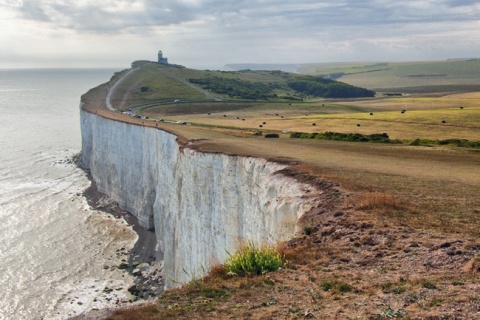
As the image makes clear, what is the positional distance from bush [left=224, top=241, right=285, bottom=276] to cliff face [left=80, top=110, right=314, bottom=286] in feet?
3.32

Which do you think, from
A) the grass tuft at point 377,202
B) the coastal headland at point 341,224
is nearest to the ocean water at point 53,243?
the coastal headland at point 341,224

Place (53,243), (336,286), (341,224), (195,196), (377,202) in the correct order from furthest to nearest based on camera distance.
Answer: (53,243) → (195,196) → (377,202) → (341,224) → (336,286)

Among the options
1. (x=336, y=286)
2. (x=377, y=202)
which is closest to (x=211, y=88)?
(x=377, y=202)

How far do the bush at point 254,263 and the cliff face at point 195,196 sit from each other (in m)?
1.01

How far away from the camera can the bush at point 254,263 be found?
12328mm

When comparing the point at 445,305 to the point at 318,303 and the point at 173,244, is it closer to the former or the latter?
the point at 318,303

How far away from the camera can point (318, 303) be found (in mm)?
9883

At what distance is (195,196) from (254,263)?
64.9ft

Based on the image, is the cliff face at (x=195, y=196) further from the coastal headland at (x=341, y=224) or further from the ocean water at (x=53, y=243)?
the ocean water at (x=53, y=243)

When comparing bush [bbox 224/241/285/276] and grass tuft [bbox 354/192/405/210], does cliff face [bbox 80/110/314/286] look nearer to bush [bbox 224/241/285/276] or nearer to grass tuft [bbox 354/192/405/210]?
bush [bbox 224/241/285/276]

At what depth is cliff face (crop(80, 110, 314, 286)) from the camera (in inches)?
807

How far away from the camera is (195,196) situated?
3203 centimetres

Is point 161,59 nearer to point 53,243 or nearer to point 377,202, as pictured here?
point 53,243

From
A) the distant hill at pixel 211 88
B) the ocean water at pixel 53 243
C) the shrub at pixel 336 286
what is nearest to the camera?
the shrub at pixel 336 286
